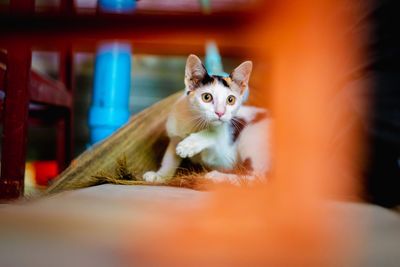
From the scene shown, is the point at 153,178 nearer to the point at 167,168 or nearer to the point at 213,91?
the point at 167,168

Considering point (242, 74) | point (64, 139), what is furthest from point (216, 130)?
point (64, 139)

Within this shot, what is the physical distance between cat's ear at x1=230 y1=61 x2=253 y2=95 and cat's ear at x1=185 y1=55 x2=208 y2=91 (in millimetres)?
89

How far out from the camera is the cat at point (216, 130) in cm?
87

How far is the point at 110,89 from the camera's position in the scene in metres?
1.27

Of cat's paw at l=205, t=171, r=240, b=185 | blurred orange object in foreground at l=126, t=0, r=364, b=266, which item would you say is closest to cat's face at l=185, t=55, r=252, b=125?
cat's paw at l=205, t=171, r=240, b=185

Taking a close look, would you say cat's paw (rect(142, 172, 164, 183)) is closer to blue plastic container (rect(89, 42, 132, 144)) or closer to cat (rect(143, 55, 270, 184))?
cat (rect(143, 55, 270, 184))

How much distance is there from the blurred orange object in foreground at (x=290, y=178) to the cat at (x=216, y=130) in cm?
33

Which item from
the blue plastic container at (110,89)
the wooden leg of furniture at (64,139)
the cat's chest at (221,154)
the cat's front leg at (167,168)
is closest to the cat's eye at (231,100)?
the cat's chest at (221,154)

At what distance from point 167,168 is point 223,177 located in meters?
0.21

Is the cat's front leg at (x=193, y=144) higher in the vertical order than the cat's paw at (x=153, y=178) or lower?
higher

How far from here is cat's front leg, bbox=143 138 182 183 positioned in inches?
36.4

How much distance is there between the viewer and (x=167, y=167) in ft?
3.21

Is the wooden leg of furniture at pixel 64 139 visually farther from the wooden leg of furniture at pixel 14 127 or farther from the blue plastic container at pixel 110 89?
the wooden leg of furniture at pixel 14 127

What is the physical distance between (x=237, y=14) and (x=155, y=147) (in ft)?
2.73
